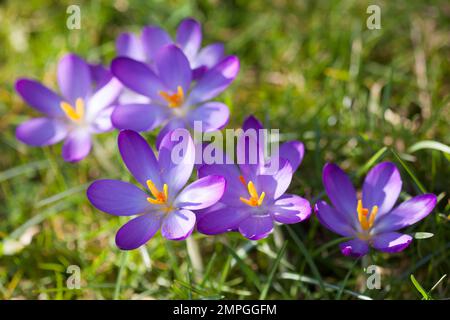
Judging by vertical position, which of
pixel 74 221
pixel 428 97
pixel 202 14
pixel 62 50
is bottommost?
pixel 74 221

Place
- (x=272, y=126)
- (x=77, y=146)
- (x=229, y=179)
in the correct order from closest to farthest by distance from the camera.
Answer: (x=229, y=179)
(x=77, y=146)
(x=272, y=126)

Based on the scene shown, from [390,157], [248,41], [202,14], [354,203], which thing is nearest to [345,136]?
[390,157]

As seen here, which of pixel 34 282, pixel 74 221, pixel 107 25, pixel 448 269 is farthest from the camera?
pixel 107 25

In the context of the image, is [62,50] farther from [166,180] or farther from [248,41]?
[166,180]

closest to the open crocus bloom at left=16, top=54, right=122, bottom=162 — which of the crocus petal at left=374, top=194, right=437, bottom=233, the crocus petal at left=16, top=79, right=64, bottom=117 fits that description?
the crocus petal at left=16, top=79, right=64, bottom=117

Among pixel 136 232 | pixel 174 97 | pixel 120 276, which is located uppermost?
pixel 174 97

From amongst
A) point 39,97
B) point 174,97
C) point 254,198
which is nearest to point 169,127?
point 174,97

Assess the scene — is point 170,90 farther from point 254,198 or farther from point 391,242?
point 391,242
